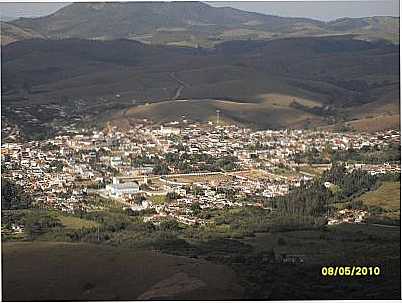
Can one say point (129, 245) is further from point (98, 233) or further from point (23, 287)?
point (23, 287)

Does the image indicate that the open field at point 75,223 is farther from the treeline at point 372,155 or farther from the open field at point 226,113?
the treeline at point 372,155

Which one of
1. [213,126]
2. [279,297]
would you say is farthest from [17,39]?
[279,297]

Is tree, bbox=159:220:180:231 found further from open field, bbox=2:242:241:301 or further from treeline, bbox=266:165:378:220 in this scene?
treeline, bbox=266:165:378:220

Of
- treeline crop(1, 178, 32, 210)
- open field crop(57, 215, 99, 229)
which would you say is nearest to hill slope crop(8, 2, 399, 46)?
treeline crop(1, 178, 32, 210)

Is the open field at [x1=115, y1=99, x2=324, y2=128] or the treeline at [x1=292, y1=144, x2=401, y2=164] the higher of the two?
the open field at [x1=115, y1=99, x2=324, y2=128]

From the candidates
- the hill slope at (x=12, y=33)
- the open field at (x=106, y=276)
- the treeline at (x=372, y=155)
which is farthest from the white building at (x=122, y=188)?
the treeline at (x=372, y=155)

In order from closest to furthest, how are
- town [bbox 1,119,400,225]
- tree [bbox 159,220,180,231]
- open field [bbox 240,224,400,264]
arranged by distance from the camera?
open field [bbox 240,224,400,264], tree [bbox 159,220,180,231], town [bbox 1,119,400,225]
